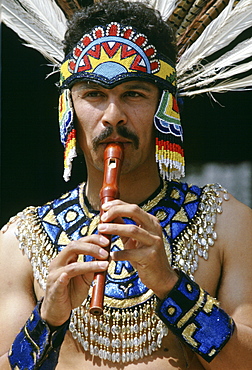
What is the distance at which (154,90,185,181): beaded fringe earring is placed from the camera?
3.11 metres

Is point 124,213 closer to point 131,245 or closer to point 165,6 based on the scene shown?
point 131,245

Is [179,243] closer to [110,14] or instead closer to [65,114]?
[65,114]

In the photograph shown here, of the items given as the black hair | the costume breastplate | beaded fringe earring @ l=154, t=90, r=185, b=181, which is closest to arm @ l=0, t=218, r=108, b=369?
the costume breastplate

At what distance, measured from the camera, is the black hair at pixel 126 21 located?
3.17 m

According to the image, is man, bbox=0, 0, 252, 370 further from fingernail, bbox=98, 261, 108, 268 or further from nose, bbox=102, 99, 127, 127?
fingernail, bbox=98, 261, 108, 268

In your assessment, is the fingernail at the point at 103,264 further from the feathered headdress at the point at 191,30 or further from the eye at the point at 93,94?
the feathered headdress at the point at 191,30

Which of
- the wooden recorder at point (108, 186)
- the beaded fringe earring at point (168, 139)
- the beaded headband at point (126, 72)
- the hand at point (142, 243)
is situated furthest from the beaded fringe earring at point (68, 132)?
the hand at point (142, 243)

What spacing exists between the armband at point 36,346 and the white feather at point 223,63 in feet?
4.42

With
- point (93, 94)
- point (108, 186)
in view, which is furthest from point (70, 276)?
point (93, 94)

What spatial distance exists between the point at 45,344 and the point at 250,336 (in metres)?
0.76

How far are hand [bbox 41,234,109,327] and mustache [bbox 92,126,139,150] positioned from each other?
573 mm

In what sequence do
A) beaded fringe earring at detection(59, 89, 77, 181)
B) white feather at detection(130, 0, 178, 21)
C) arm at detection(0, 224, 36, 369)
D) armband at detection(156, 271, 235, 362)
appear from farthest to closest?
white feather at detection(130, 0, 178, 21) → beaded fringe earring at detection(59, 89, 77, 181) → arm at detection(0, 224, 36, 369) → armband at detection(156, 271, 235, 362)

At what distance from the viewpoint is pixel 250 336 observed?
2.75 meters

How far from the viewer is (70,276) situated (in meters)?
2.58
